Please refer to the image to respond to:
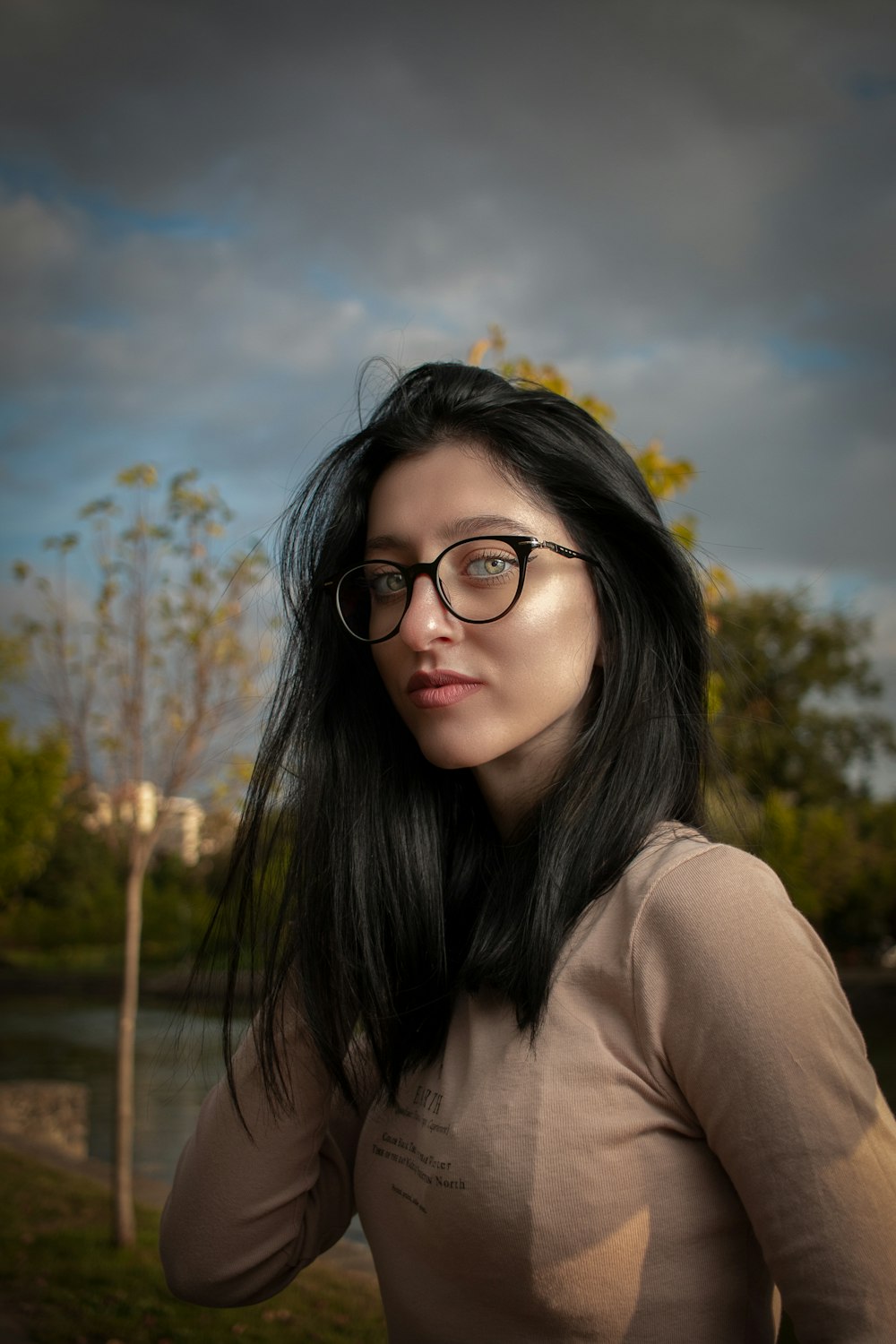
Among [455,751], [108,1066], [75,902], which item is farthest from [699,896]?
[75,902]

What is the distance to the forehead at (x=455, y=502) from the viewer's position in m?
1.50

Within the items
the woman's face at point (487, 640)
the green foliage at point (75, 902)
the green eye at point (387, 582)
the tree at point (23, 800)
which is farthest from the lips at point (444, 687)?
the green foliage at point (75, 902)

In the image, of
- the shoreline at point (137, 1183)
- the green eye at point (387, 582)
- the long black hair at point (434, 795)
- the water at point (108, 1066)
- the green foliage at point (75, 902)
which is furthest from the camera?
the green foliage at point (75, 902)

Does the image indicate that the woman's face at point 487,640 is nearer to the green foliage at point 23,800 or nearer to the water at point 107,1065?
the water at point 107,1065

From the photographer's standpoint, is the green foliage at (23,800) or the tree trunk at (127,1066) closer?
the tree trunk at (127,1066)

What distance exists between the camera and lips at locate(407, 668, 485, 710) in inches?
58.3

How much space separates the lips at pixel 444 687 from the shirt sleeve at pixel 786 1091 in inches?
16.7

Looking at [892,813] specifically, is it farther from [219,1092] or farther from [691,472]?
[219,1092]

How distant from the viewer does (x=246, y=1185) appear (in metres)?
1.54

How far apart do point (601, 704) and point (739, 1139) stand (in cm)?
60

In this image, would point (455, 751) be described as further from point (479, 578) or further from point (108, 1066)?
point (108, 1066)

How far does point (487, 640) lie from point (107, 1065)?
43.7 feet

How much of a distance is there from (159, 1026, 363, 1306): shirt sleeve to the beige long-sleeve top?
0.52 feet

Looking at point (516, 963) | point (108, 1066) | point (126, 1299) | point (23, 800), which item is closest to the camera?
point (516, 963)
